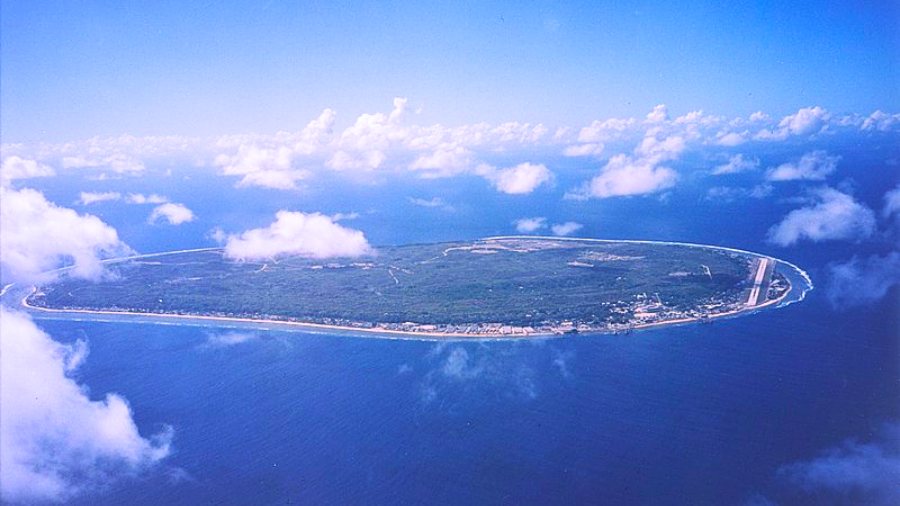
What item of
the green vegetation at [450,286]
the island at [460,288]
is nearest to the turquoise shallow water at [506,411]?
the island at [460,288]

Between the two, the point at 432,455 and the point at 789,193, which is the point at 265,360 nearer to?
the point at 432,455

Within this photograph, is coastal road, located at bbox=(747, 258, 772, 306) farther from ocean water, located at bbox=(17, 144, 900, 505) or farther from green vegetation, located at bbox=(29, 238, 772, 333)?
ocean water, located at bbox=(17, 144, 900, 505)

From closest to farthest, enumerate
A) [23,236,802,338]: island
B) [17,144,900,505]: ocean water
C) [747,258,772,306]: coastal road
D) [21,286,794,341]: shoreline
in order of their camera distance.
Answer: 1. [17,144,900,505]: ocean water
2. [21,286,794,341]: shoreline
3. [23,236,802,338]: island
4. [747,258,772,306]: coastal road

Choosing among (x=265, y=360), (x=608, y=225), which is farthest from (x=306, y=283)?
(x=608, y=225)

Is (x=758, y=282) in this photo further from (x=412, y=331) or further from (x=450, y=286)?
(x=412, y=331)

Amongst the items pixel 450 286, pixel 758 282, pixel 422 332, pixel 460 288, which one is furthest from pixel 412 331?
pixel 758 282

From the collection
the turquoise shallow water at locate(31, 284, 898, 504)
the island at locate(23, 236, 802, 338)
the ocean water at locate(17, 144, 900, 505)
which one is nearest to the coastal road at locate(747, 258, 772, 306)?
the island at locate(23, 236, 802, 338)
